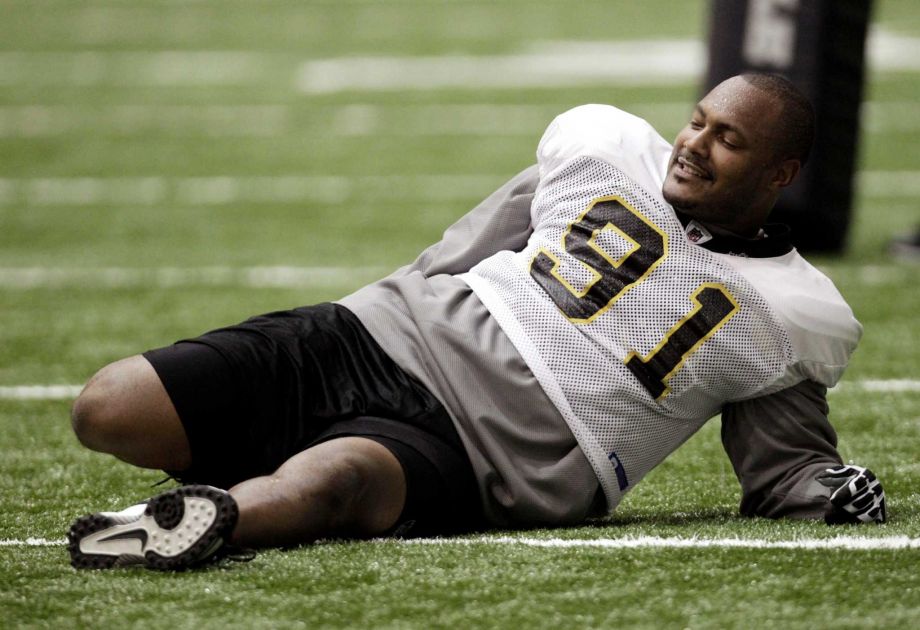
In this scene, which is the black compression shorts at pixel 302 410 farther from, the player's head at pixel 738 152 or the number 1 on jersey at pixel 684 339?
the player's head at pixel 738 152

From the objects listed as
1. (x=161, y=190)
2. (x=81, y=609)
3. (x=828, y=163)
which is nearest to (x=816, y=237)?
(x=828, y=163)

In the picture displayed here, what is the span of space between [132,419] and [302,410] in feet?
1.00

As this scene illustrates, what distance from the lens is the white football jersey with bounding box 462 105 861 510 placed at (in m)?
2.80

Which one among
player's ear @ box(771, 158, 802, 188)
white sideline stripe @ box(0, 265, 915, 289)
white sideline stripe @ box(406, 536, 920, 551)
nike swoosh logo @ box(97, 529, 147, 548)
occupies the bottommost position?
white sideline stripe @ box(0, 265, 915, 289)

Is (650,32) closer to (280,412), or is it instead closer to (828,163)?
(828,163)

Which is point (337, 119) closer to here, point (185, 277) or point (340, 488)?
point (185, 277)

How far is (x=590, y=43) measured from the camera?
13.2 m

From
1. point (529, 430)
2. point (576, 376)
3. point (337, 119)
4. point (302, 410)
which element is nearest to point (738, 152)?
point (576, 376)

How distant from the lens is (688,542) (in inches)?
108

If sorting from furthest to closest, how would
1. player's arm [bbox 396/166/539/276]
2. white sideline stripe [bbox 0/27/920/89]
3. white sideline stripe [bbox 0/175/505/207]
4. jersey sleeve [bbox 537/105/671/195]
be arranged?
1. white sideline stripe [bbox 0/27/920/89]
2. white sideline stripe [bbox 0/175/505/207]
3. player's arm [bbox 396/166/539/276]
4. jersey sleeve [bbox 537/105/671/195]

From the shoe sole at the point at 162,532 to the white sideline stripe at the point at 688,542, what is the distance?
40 cm

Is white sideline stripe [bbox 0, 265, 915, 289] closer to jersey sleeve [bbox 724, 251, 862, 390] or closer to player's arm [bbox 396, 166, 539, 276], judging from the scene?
player's arm [bbox 396, 166, 539, 276]

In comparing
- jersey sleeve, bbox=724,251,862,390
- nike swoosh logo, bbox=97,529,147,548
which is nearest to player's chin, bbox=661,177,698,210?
jersey sleeve, bbox=724,251,862,390

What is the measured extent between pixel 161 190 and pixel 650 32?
6.91 meters
